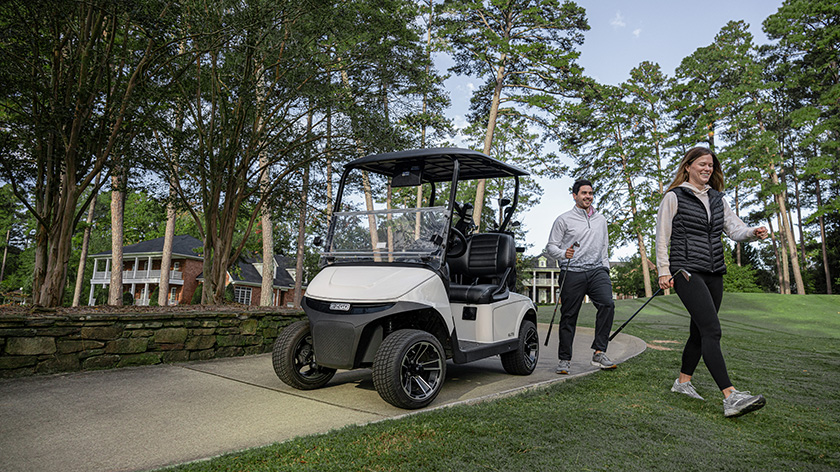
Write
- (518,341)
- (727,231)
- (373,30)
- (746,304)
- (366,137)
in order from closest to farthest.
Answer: (727,231) < (518,341) < (366,137) < (373,30) < (746,304)

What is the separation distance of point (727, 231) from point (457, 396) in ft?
8.82

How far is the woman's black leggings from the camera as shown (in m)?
3.72

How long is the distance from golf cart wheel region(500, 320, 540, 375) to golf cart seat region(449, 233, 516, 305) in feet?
1.77

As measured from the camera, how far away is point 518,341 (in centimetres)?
530

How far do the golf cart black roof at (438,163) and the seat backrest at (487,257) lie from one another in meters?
0.80

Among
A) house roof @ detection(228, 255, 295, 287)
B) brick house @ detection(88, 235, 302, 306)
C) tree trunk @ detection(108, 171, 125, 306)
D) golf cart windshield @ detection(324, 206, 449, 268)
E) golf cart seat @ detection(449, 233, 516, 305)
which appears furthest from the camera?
house roof @ detection(228, 255, 295, 287)

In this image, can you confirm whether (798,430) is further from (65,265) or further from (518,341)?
(65,265)

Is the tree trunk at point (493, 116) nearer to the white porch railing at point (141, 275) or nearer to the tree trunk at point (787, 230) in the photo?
the tree trunk at point (787, 230)

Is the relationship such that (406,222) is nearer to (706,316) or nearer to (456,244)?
(456,244)

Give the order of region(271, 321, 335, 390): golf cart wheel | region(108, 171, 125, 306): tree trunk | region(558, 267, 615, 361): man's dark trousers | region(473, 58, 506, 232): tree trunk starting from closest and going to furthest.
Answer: region(271, 321, 335, 390): golf cart wheel < region(558, 267, 615, 361): man's dark trousers < region(108, 171, 125, 306): tree trunk < region(473, 58, 506, 232): tree trunk

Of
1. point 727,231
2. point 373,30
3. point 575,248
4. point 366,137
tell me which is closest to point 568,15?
point 373,30

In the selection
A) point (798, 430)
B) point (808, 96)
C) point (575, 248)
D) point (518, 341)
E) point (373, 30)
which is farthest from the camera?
point (808, 96)

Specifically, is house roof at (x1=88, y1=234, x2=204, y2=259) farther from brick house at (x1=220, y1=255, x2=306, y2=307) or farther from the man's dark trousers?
the man's dark trousers

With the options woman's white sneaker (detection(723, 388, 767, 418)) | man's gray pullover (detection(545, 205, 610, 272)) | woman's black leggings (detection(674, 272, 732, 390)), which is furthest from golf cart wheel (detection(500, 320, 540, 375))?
woman's white sneaker (detection(723, 388, 767, 418))
